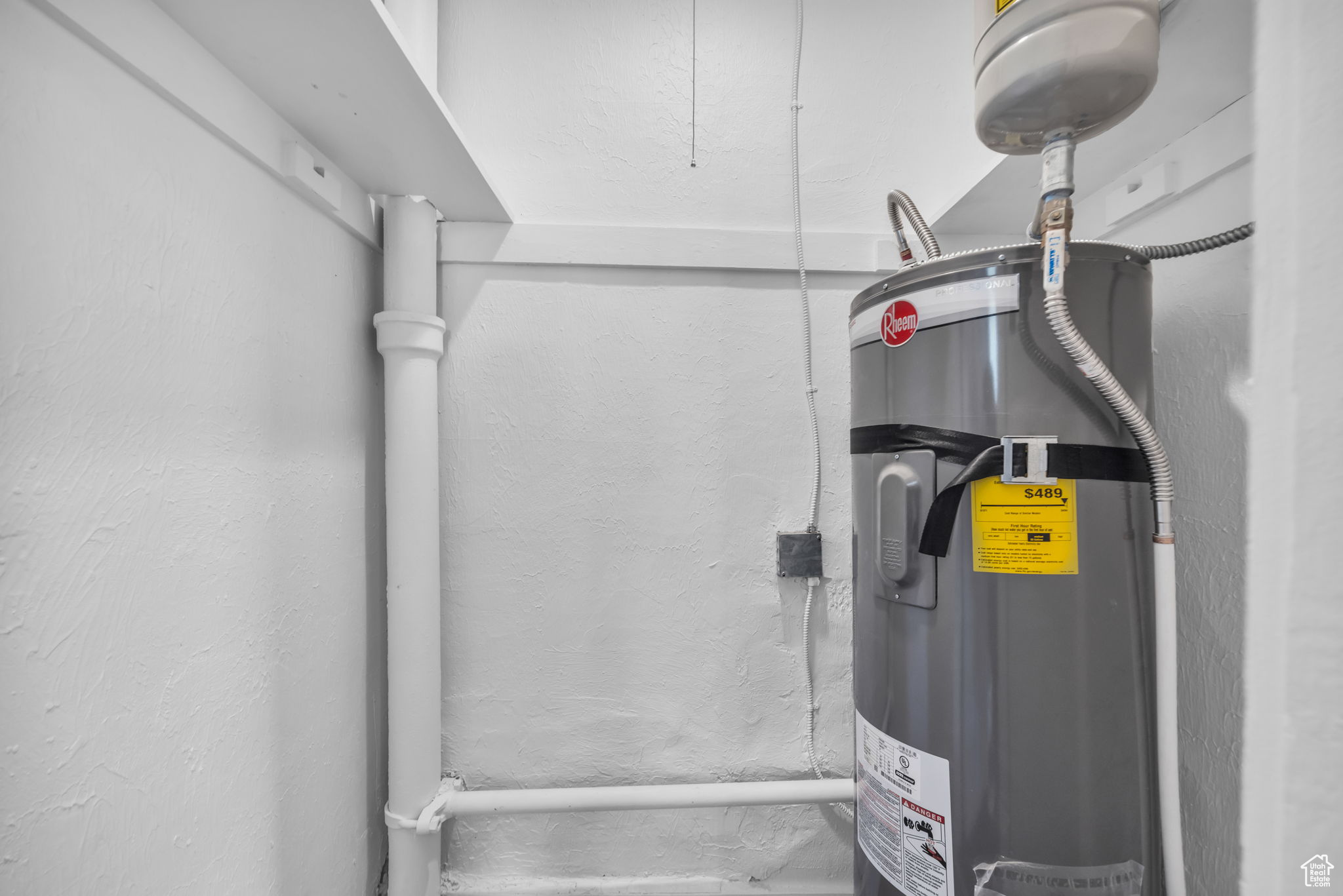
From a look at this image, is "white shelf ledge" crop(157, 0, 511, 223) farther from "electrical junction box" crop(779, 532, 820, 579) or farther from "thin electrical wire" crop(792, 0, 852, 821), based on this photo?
"electrical junction box" crop(779, 532, 820, 579)

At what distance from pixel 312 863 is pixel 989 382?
3.67 feet

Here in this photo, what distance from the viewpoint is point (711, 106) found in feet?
3.53

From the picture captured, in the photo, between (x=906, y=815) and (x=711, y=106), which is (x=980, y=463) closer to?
(x=906, y=815)

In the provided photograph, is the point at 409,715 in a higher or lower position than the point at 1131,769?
lower

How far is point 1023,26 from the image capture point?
1.75ft

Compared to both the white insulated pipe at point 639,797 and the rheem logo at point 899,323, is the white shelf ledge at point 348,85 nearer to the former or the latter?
the rheem logo at point 899,323

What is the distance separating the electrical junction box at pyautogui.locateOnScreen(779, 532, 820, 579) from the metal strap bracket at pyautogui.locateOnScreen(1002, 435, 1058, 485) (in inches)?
20.3

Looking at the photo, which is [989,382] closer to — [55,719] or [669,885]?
[55,719]

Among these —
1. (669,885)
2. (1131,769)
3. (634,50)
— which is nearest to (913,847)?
(1131,769)

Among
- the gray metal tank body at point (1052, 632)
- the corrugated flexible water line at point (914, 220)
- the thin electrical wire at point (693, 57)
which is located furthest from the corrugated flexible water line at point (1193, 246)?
the thin electrical wire at point (693, 57)

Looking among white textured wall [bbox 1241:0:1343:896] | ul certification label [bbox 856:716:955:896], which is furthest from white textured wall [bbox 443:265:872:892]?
white textured wall [bbox 1241:0:1343:896]

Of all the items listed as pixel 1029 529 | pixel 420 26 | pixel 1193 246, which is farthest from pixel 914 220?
pixel 420 26

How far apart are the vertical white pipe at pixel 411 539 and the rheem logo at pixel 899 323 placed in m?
0.73

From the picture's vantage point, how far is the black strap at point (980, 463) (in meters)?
0.55
